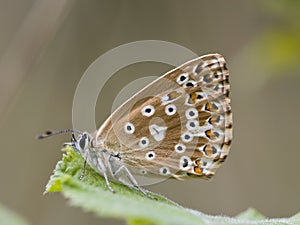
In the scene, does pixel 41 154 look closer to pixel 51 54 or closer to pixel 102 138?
pixel 51 54

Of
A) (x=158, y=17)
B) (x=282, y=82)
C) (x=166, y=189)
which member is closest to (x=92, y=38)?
(x=158, y=17)

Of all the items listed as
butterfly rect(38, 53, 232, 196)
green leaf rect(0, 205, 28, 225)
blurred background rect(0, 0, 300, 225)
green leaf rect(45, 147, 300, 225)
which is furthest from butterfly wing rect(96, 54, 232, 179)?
blurred background rect(0, 0, 300, 225)

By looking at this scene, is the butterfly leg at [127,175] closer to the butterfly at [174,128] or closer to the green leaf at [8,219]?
the butterfly at [174,128]

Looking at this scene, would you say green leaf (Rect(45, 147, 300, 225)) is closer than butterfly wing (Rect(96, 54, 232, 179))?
Yes

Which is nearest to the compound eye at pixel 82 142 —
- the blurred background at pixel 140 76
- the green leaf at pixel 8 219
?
the green leaf at pixel 8 219

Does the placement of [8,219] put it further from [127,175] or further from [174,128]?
[174,128]

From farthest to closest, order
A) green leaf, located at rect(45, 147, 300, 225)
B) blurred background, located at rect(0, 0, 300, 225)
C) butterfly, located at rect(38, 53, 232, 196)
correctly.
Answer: blurred background, located at rect(0, 0, 300, 225) < butterfly, located at rect(38, 53, 232, 196) < green leaf, located at rect(45, 147, 300, 225)

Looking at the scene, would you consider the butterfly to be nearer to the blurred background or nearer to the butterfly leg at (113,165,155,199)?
the butterfly leg at (113,165,155,199)

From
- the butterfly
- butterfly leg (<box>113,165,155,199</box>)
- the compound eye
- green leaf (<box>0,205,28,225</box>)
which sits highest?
the butterfly
